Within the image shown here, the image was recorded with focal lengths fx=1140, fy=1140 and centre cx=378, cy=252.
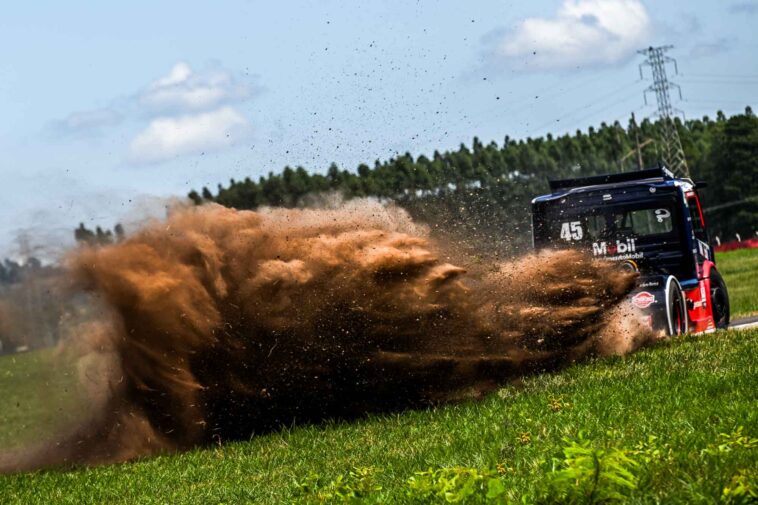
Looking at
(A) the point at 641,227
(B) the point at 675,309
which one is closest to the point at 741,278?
(A) the point at 641,227

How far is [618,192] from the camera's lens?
18.2 metres

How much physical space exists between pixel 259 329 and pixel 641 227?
26.6 feet

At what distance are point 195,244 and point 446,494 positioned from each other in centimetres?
669

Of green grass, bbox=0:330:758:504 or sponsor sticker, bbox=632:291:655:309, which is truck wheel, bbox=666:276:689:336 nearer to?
sponsor sticker, bbox=632:291:655:309

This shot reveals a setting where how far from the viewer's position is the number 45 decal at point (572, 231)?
59.5 ft

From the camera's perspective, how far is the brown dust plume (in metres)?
12.2

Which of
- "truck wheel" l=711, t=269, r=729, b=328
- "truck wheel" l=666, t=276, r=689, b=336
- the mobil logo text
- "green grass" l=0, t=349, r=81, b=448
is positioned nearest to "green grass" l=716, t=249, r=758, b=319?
"truck wheel" l=711, t=269, r=729, b=328

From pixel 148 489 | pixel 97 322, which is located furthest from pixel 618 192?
pixel 148 489

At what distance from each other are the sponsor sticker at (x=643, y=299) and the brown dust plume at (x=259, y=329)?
3.51 m

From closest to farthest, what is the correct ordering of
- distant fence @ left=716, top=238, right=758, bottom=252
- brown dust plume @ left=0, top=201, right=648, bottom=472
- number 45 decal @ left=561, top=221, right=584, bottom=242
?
brown dust plume @ left=0, top=201, right=648, bottom=472 → number 45 decal @ left=561, top=221, right=584, bottom=242 → distant fence @ left=716, top=238, right=758, bottom=252

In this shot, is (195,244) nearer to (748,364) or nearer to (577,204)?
(748,364)

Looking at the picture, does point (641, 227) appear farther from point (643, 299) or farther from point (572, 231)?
point (643, 299)

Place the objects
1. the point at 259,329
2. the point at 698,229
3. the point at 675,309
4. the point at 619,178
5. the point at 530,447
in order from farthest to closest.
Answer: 1. the point at 619,178
2. the point at 698,229
3. the point at 675,309
4. the point at 259,329
5. the point at 530,447

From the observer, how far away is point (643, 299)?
15.7m
